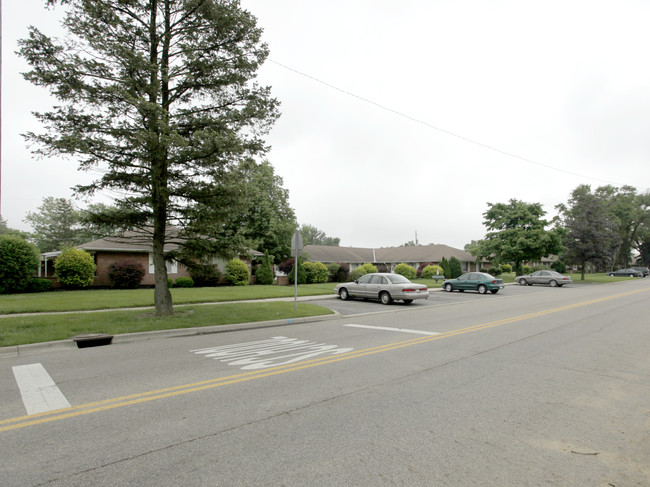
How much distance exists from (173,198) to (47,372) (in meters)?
6.74

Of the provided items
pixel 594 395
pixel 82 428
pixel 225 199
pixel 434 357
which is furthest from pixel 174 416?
pixel 225 199

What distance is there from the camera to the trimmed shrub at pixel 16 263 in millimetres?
19031

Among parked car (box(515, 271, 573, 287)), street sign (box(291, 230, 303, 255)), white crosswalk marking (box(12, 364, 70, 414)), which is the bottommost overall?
parked car (box(515, 271, 573, 287))

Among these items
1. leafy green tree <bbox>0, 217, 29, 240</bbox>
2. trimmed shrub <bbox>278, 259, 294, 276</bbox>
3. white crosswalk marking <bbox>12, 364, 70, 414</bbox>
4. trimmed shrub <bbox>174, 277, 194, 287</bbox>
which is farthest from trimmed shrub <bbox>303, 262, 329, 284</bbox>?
leafy green tree <bbox>0, 217, 29, 240</bbox>

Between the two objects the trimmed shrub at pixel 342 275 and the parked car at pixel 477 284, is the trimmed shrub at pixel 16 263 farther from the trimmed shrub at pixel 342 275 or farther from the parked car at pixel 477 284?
the parked car at pixel 477 284

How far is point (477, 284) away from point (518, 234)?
22.4 meters

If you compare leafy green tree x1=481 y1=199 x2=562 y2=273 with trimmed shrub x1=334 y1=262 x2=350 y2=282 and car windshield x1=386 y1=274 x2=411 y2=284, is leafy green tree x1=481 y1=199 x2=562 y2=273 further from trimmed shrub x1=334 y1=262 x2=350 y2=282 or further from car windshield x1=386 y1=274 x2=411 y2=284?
car windshield x1=386 y1=274 x2=411 y2=284

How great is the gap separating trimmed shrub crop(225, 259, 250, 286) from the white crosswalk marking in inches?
842

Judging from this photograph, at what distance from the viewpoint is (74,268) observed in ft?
71.8

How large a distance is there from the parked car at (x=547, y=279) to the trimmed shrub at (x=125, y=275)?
110ft

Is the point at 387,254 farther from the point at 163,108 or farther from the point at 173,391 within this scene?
the point at 173,391

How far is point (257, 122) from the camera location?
11969 millimetres

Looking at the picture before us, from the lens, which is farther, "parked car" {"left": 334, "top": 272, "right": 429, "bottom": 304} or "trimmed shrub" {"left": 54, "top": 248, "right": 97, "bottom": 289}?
"trimmed shrub" {"left": 54, "top": 248, "right": 97, "bottom": 289}

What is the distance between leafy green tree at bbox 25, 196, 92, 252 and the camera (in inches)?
2459
